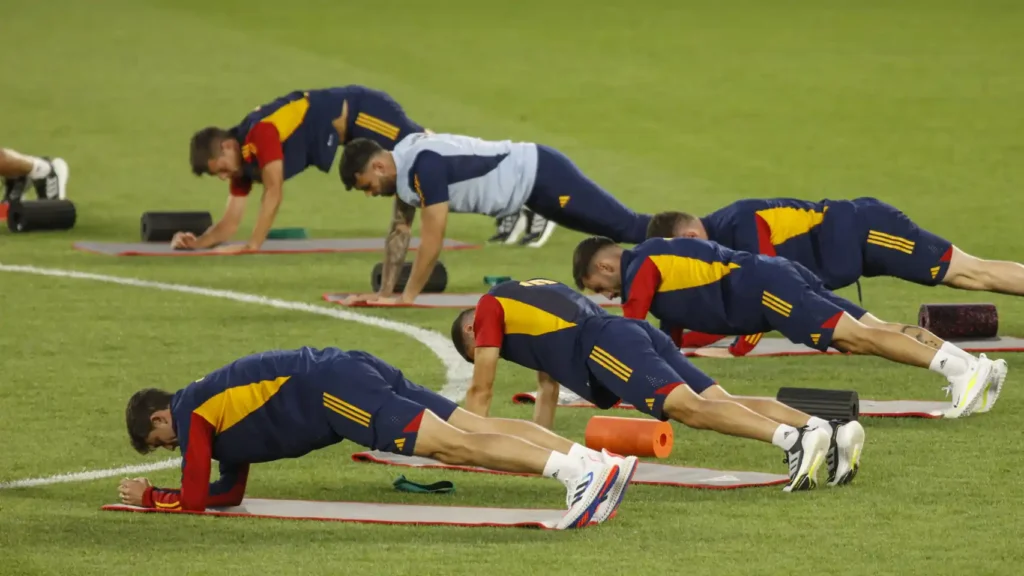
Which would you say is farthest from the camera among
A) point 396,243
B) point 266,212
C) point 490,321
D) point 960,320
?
point 266,212

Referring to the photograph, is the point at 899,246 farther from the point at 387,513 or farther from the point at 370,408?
the point at 370,408

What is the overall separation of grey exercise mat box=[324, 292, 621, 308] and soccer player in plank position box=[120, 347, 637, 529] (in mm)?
4933

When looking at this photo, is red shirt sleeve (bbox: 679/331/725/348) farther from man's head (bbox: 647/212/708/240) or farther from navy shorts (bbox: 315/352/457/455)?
navy shorts (bbox: 315/352/457/455)

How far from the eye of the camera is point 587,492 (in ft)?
23.9

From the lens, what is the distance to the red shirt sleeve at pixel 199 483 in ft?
24.7

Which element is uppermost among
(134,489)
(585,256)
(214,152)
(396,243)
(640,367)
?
(214,152)

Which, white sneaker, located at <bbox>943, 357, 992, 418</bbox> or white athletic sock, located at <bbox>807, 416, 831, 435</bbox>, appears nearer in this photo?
white athletic sock, located at <bbox>807, 416, 831, 435</bbox>

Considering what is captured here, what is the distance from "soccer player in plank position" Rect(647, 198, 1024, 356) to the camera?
419 inches

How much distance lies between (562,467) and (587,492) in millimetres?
145

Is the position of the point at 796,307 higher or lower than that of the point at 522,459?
higher

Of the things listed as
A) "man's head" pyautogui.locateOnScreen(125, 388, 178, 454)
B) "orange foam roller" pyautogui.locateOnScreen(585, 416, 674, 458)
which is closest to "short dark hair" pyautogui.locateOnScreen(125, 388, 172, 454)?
"man's head" pyautogui.locateOnScreen(125, 388, 178, 454)

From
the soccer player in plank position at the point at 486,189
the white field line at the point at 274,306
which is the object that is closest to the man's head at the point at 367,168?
the soccer player in plank position at the point at 486,189

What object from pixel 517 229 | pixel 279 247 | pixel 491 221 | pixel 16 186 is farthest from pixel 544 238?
pixel 16 186

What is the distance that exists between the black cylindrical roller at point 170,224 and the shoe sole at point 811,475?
8.64m
